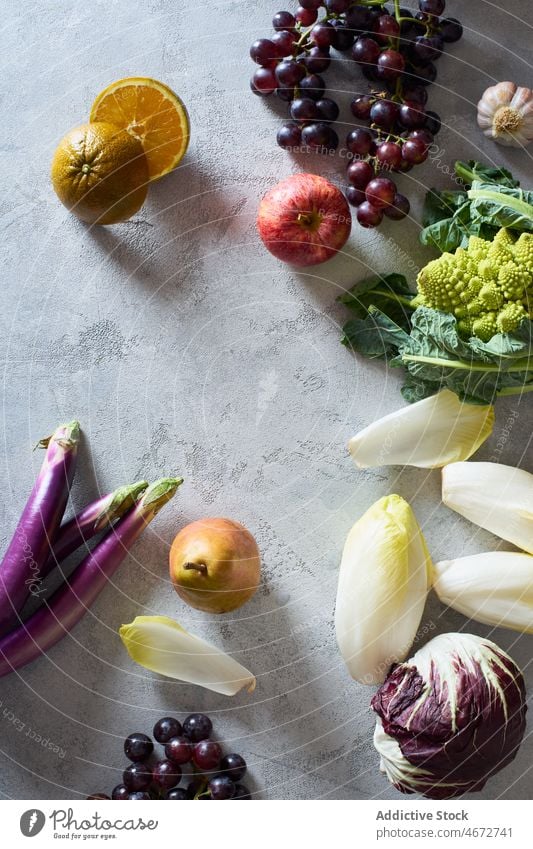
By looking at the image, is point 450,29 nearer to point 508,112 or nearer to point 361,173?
point 508,112

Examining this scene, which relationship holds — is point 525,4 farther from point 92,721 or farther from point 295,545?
point 92,721

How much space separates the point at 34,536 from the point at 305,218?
0.63 meters

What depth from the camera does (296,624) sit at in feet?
4.29

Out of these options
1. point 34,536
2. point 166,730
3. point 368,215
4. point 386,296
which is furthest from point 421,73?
point 166,730

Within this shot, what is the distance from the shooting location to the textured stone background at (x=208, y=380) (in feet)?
4.26

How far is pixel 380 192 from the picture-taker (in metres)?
1.27

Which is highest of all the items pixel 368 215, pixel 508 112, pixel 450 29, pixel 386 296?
pixel 450 29

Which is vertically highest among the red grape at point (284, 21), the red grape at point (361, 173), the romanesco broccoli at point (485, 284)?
the red grape at point (284, 21)

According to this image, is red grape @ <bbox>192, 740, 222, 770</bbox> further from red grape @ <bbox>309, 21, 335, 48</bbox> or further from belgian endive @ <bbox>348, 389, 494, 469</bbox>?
red grape @ <bbox>309, 21, 335, 48</bbox>

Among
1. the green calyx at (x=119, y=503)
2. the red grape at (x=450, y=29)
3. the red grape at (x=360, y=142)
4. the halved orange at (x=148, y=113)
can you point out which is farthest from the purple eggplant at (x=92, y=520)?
the red grape at (x=450, y=29)

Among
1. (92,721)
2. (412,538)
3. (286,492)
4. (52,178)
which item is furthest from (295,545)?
(52,178)

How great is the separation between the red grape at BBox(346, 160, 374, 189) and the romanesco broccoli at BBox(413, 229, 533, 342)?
181mm

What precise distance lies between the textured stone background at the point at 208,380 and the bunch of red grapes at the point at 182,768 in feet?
0.10

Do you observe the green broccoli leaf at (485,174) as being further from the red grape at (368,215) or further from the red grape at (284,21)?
the red grape at (284,21)
